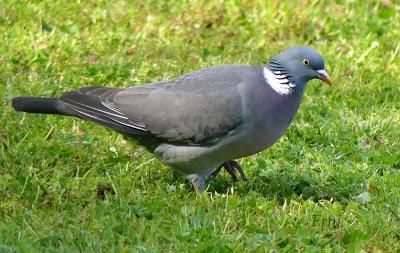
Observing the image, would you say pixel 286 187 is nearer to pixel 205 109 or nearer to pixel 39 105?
pixel 205 109

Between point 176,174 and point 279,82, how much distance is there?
0.86 m

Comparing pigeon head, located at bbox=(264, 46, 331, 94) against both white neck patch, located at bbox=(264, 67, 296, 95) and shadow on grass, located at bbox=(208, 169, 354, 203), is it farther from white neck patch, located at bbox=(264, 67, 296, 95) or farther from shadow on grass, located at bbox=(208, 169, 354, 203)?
shadow on grass, located at bbox=(208, 169, 354, 203)

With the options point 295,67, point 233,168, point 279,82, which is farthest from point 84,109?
point 295,67

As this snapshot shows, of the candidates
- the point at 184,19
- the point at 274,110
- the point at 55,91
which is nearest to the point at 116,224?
the point at 274,110

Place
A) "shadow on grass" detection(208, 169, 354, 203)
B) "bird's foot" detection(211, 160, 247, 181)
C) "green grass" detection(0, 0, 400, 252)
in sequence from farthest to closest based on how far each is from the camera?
"bird's foot" detection(211, 160, 247, 181) → "shadow on grass" detection(208, 169, 354, 203) → "green grass" detection(0, 0, 400, 252)

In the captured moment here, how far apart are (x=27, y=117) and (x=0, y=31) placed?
139 centimetres

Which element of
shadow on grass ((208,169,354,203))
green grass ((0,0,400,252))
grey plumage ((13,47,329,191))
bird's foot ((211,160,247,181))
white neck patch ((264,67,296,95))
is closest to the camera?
green grass ((0,0,400,252))

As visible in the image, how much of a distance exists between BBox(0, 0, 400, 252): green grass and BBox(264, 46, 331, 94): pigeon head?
1.95 feet

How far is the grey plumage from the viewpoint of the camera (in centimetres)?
522

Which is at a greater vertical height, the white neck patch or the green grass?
the white neck patch

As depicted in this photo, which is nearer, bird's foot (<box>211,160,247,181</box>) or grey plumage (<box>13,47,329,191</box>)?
grey plumage (<box>13,47,329,191</box>)

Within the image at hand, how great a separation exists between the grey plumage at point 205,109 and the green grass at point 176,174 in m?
0.23

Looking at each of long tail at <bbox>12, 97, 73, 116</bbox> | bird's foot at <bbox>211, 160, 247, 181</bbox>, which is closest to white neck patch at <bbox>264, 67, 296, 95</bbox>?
bird's foot at <bbox>211, 160, 247, 181</bbox>

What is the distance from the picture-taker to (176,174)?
18.7 feet
